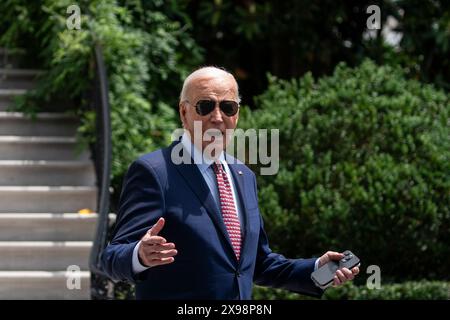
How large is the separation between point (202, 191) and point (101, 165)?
482 cm

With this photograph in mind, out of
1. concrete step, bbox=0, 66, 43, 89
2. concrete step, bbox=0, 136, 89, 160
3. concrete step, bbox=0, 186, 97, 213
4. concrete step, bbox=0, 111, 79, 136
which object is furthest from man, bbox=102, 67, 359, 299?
concrete step, bbox=0, 66, 43, 89

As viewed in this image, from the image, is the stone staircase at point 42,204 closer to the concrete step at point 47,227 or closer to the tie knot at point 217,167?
the concrete step at point 47,227

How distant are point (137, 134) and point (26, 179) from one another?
1.07 meters

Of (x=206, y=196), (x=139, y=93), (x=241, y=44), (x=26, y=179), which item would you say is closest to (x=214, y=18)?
(x=241, y=44)

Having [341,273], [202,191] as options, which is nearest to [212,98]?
[202,191]

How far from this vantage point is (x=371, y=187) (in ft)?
26.3

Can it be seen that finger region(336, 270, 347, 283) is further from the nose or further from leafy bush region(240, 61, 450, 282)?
leafy bush region(240, 61, 450, 282)

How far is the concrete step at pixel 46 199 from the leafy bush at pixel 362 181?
1517mm

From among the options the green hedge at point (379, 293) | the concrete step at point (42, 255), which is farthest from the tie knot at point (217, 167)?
the concrete step at point (42, 255)

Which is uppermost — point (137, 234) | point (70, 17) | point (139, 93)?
point (70, 17)

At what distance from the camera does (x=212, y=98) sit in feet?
11.9

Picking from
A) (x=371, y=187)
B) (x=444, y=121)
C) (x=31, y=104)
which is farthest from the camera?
(x=31, y=104)

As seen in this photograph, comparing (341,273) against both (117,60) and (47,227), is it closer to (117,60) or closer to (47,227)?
(47,227)
